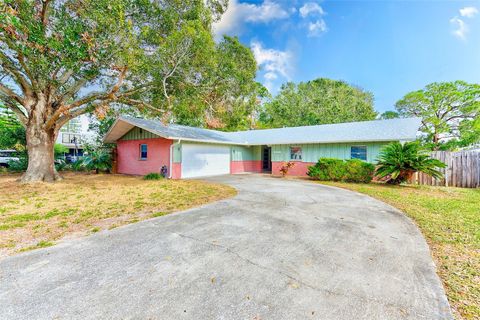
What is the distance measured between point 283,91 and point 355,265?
31621mm

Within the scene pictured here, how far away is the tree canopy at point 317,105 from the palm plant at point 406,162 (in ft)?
60.9

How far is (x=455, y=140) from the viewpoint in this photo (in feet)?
68.8

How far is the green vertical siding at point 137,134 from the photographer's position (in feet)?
45.8

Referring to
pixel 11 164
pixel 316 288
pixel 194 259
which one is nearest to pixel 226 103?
pixel 194 259

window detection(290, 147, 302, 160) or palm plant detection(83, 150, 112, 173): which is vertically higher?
window detection(290, 147, 302, 160)

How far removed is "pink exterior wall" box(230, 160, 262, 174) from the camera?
17.1 m

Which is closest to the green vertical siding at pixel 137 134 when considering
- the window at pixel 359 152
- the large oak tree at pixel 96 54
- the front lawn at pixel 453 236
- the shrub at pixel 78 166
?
the large oak tree at pixel 96 54

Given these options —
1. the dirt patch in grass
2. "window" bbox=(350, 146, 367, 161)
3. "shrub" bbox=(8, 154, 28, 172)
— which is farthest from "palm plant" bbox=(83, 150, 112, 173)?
"window" bbox=(350, 146, 367, 161)

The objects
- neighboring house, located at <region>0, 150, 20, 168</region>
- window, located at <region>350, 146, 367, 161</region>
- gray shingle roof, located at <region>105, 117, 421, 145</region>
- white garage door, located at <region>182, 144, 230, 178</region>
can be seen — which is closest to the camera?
gray shingle roof, located at <region>105, 117, 421, 145</region>

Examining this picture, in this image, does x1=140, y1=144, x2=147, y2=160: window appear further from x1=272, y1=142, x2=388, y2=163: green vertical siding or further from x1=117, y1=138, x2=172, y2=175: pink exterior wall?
x1=272, y1=142, x2=388, y2=163: green vertical siding

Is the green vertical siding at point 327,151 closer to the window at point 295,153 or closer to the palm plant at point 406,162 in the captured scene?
the window at point 295,153

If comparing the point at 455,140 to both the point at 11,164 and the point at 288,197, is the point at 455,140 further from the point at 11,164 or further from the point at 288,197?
the point at 11,164

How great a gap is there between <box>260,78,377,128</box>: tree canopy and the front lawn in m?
21.6

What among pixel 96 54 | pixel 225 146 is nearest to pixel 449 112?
pixel 225 146
